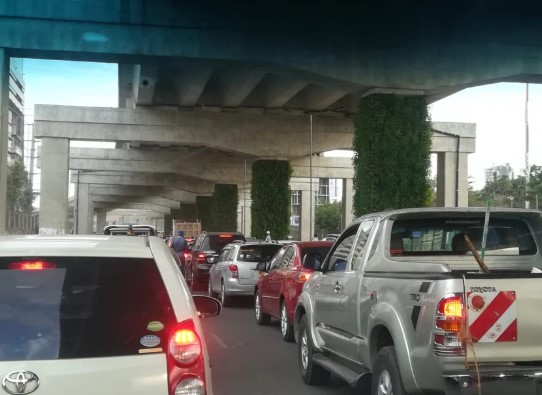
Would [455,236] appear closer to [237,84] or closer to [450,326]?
[450,326]

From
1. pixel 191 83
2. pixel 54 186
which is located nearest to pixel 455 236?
pixel 191 83

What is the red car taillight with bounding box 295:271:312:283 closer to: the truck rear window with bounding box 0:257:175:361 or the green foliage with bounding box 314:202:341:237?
the truck rear window with bounding box 0:257:175:361

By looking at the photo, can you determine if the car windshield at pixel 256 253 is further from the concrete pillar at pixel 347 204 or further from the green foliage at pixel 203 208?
the green foliage at pixel 203 208

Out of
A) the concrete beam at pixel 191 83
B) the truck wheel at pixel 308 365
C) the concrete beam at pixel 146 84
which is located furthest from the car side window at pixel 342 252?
the concrete beam at pixel 146 84

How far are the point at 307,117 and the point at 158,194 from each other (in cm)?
4822

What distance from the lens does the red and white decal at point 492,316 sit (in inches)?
178

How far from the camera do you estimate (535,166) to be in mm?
39188

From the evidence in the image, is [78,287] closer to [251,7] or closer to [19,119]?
[251,7]

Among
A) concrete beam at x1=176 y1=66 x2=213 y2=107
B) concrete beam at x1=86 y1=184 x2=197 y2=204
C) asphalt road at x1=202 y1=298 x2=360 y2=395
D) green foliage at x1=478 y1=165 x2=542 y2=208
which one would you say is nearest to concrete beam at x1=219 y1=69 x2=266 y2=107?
concrete beam at x1=176 y1=66 x2=213 y2=107

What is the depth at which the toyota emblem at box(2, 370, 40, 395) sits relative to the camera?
9.52 feet

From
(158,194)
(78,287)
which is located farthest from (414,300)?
(158,194)

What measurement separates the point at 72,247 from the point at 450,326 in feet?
8.28

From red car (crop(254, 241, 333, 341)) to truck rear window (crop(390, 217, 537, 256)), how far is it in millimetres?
3672

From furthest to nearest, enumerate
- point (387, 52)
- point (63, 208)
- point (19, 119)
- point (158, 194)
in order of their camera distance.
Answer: point (19, 119)
point (158, 194)
point (63, 208)
point (387, 52)
